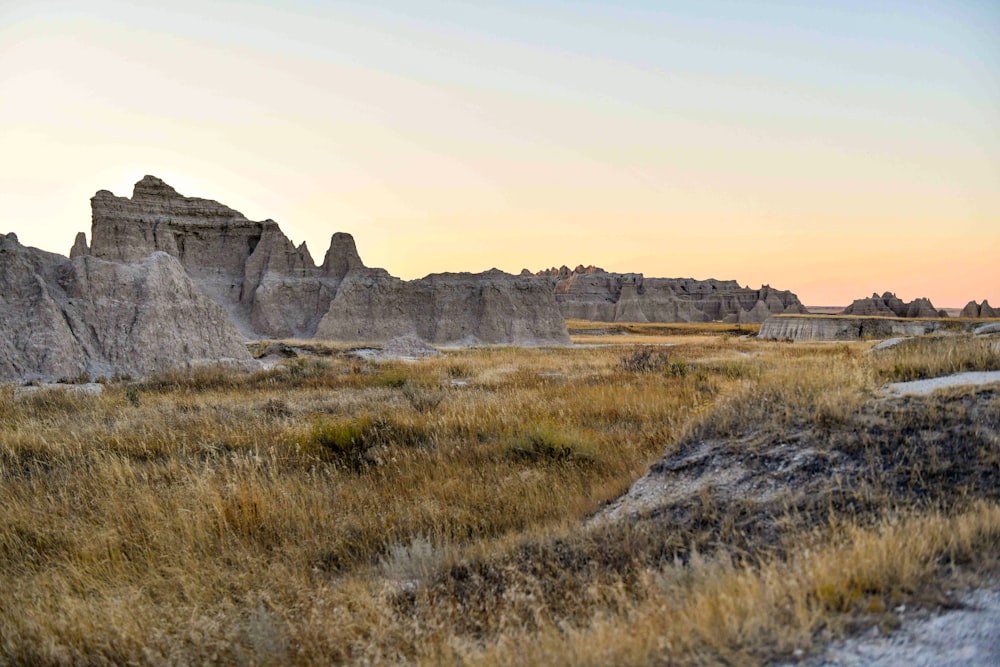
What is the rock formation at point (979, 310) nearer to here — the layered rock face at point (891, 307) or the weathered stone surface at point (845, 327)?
the layered rock face at point (891, 307)

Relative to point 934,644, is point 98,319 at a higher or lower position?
higher

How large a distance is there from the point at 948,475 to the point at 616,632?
2.76 m

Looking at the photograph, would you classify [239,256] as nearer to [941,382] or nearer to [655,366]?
[655,366]

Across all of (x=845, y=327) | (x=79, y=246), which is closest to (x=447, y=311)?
(x=79, y=246)

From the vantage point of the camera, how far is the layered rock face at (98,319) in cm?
1669

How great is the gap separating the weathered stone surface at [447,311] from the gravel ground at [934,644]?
42305 millimetres

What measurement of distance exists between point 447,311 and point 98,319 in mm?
29104

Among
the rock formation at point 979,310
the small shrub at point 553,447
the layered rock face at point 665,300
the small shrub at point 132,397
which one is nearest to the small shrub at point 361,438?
the small shrub at point 553,447

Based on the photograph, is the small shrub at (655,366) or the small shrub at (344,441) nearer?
the small shrub at (344,441)

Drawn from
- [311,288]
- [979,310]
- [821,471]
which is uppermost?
[311,288]

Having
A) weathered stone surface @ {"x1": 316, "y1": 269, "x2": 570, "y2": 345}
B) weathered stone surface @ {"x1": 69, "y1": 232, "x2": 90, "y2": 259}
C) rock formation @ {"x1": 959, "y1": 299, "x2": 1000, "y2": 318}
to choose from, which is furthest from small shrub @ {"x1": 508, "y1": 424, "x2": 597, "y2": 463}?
rock formation @ {"x1": 959, "y1": 299, "x2": 1000, "y2": 318}

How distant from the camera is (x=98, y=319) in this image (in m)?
18.8

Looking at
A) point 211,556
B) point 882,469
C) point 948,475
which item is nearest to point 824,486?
point 882,469

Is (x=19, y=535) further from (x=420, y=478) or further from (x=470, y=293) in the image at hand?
(x=470, y=293)
